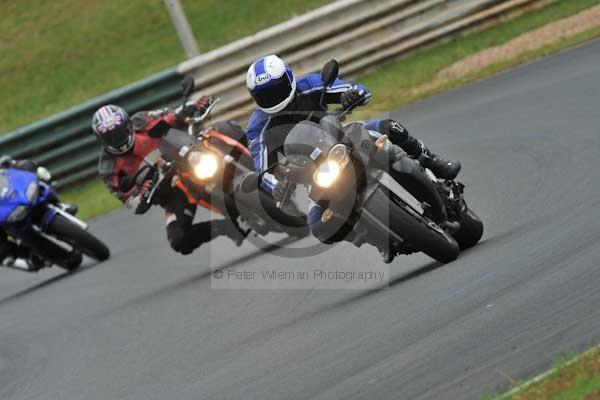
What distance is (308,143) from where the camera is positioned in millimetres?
7344

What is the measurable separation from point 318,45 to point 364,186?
8846 mm

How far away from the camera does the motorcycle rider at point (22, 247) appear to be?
13.0 metres

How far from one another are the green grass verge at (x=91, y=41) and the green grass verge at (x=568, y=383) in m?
14.4

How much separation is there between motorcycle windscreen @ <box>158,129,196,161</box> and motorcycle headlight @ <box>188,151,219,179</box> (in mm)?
103

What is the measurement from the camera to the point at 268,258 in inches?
414

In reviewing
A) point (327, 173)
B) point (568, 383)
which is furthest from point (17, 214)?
point (568, 383)

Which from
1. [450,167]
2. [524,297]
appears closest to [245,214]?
[450,167]

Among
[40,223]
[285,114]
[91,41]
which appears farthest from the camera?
[91,41]

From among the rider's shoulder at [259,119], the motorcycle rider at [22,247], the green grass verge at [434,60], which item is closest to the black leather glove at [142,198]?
the motorcycle rider at [22,247]

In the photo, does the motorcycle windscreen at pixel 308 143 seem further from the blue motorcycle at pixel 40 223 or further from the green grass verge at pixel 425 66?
Answer: the green grass verge at pixel 425 66

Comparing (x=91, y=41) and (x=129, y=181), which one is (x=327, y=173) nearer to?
(x=129, y=181)

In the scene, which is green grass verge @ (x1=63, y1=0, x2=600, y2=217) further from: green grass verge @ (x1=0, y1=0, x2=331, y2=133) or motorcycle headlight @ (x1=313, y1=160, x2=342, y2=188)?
motorcycle headlight @ (x1=313, y1=160, x2=342, y2=188)

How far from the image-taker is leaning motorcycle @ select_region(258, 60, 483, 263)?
735cm

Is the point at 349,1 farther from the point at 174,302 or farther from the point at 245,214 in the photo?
the point at 174,302
